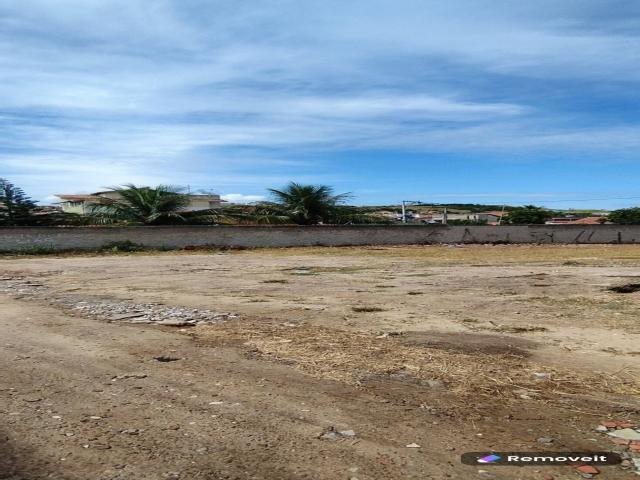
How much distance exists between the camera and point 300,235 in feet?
94.5

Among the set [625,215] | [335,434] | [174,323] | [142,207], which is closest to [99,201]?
[142,207]

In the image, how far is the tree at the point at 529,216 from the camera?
3800 centimetres

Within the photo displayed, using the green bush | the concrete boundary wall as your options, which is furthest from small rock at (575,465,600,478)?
the concrete boundary wall

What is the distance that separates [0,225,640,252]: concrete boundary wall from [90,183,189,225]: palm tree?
361 centimetres

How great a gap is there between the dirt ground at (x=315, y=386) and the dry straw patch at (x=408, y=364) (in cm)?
3

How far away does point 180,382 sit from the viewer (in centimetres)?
507

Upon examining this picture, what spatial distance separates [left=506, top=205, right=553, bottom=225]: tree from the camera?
38000 mm

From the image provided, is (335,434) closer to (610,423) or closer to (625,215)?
(610,423)

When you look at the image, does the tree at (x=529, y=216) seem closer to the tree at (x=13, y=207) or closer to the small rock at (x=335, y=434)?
the tree at (x=13, y=207)

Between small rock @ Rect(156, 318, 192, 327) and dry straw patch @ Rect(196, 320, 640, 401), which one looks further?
small rock @ Rect(156, 318, 192, 327)

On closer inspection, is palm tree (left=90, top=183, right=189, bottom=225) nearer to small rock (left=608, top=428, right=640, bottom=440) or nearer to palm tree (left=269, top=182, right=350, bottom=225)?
palm tree (left=269, top=182, right=350, bottom=225)

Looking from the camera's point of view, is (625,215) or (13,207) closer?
(13,207)

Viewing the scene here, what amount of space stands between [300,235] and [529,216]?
17.9 m

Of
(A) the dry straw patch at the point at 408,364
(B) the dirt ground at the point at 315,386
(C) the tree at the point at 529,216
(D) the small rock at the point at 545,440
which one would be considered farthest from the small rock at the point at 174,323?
(C) the tree at the point at 529,216
